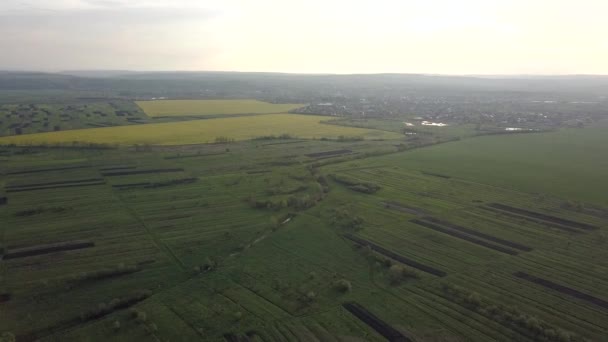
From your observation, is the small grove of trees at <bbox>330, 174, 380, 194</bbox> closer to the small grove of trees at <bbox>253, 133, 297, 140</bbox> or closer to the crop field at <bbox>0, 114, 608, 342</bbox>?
the crop field at <bbox>0, 114, 608, 342</bbox>

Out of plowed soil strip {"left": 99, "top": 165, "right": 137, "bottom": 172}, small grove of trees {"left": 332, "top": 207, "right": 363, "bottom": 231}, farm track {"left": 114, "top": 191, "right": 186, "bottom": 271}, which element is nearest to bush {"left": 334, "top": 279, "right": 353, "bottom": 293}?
small grove of trees {"left": 332, "top": 207, "right": 363, "bottom": 231}

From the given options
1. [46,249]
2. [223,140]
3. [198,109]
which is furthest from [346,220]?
[198,109]

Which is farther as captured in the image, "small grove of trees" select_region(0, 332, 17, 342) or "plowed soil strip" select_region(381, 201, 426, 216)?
"plowed soil strip" select_region(381, 201, 426, 216)

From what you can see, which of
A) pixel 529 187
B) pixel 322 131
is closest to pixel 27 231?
pixel 529 187

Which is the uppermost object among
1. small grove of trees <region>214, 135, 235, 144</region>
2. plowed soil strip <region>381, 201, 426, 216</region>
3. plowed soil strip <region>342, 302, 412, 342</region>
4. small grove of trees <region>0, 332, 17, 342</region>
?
small grove of trees <region>214, 135, 235, 144</region>

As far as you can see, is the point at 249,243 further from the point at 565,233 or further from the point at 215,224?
the point at 565,233

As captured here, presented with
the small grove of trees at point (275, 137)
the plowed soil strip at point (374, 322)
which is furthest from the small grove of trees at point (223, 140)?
the plowed soil strip at point (374, 322)

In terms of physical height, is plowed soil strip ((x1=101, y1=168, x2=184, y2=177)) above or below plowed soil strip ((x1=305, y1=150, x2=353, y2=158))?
above

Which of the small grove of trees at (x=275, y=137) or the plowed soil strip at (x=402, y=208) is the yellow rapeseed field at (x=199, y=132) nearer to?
the small grove of trees at (x=275, y=137)
